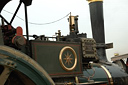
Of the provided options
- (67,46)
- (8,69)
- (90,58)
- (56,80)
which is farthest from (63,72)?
(8,69)

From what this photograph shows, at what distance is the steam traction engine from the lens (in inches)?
113

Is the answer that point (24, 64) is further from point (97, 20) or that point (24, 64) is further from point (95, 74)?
point (97, 20)

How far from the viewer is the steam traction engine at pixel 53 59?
2.87 metres

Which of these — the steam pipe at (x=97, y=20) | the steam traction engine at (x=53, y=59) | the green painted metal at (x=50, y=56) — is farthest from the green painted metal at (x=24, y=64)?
the steam pipe at (x=97, y=20)

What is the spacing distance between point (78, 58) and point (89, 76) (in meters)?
1.90

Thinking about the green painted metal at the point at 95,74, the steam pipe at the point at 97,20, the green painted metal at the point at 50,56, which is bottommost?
the green painted metal at the point at 95,74

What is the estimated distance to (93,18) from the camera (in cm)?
1048

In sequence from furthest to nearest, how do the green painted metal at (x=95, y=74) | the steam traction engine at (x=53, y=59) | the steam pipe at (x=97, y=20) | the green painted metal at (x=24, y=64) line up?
the steam pipe at (x=97, y=20) → the green painted metal at (x=95, y=74) → the steam traction engine at (x=53, y=59) → the green painted metal at (x=24, y=64)

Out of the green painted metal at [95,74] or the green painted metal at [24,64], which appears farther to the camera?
the green painted metal at [95,74]

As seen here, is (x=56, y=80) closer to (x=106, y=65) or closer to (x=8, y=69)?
(x=8, y=69)

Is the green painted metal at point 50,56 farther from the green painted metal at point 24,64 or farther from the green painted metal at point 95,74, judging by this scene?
the green painted metal at point 95,74

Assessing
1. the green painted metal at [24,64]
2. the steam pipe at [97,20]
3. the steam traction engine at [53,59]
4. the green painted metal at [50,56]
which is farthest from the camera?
the steam pipe at [97,20]

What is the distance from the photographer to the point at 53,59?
4953 mm

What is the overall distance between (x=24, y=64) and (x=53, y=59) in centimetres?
208
